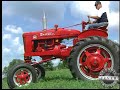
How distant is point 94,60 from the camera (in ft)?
35.9

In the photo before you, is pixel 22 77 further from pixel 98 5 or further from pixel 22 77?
pixel 98 5

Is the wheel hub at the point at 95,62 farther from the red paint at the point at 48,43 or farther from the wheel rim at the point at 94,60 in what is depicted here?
the red paint at the point at 48,43

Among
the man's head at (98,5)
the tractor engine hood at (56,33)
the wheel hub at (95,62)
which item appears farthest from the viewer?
the tractor engine hood at (56,33)

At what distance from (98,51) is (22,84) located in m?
2.49

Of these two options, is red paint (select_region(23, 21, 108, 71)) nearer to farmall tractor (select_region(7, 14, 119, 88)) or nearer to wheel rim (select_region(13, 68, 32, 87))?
farmall tractor (select_region(7, 14, 119, 88))

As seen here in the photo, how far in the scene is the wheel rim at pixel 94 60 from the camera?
10945 mm

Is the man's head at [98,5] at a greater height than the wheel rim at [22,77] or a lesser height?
greater

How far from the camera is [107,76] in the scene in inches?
372

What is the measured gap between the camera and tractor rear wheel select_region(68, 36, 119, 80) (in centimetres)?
1095

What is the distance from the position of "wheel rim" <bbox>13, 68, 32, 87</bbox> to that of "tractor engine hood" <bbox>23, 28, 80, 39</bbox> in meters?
1.54

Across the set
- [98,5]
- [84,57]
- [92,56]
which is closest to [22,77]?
[84,57]

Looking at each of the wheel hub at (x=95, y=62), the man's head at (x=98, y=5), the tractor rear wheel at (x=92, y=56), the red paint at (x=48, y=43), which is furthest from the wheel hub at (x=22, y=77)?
the man's head at (x=98, y=5)

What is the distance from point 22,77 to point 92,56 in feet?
7.22

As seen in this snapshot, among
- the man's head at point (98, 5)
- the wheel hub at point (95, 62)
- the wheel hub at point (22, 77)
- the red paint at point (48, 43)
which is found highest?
the man's head at point (98, 5)
